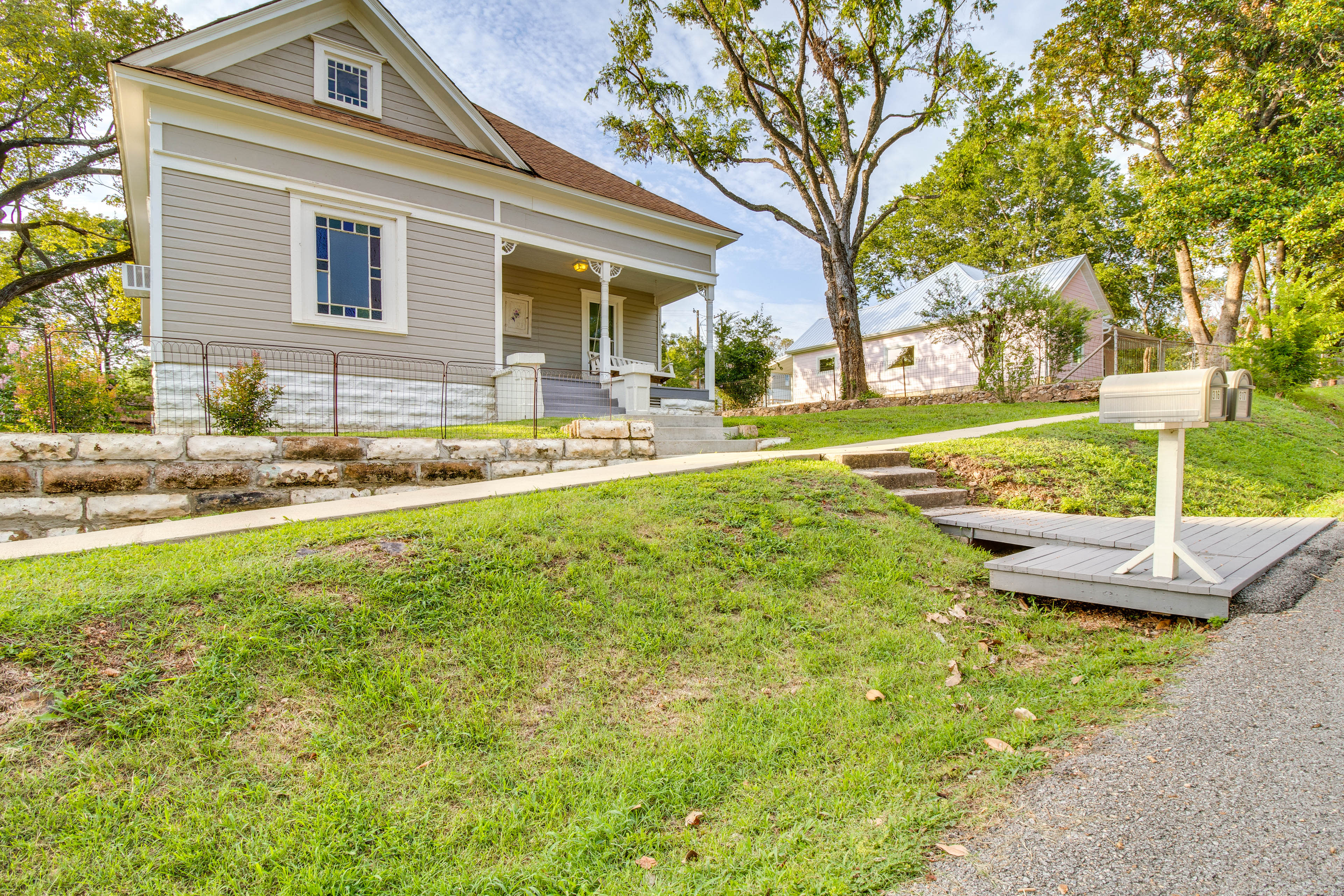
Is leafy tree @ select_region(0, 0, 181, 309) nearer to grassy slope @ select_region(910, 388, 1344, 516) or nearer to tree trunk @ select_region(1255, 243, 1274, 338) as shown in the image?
grassy slope @ select_region(910, 388, 1344, 516)

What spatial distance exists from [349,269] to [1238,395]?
34.2ft

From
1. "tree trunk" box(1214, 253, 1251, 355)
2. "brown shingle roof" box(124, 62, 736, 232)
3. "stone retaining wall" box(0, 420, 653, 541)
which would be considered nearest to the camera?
"stone retaining wall" box(0, 420, 653, 541)

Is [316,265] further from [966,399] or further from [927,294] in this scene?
[927,294]

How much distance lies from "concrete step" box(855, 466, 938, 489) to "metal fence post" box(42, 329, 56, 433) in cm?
725

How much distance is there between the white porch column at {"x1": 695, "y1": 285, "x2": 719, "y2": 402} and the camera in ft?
42.9

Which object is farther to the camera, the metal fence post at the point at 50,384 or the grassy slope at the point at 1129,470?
the grassy slope at the point at 1129,470

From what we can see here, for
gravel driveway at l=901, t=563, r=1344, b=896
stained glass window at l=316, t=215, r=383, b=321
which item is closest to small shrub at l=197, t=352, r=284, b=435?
stained glass window at l=316, t=215, r=383, b=321

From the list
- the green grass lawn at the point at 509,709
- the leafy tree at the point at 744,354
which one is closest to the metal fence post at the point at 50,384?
the green grass lawn at the point at 509,709

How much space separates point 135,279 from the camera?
327 inches

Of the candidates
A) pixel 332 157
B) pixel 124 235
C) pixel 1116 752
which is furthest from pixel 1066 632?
pixel 124 235

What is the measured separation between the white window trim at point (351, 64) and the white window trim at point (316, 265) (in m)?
1.91

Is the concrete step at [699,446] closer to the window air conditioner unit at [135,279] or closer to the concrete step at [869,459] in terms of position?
the concrete step at [869,459]

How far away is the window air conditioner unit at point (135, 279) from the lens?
26.9ft

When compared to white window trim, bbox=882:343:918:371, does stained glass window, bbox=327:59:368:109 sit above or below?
above
